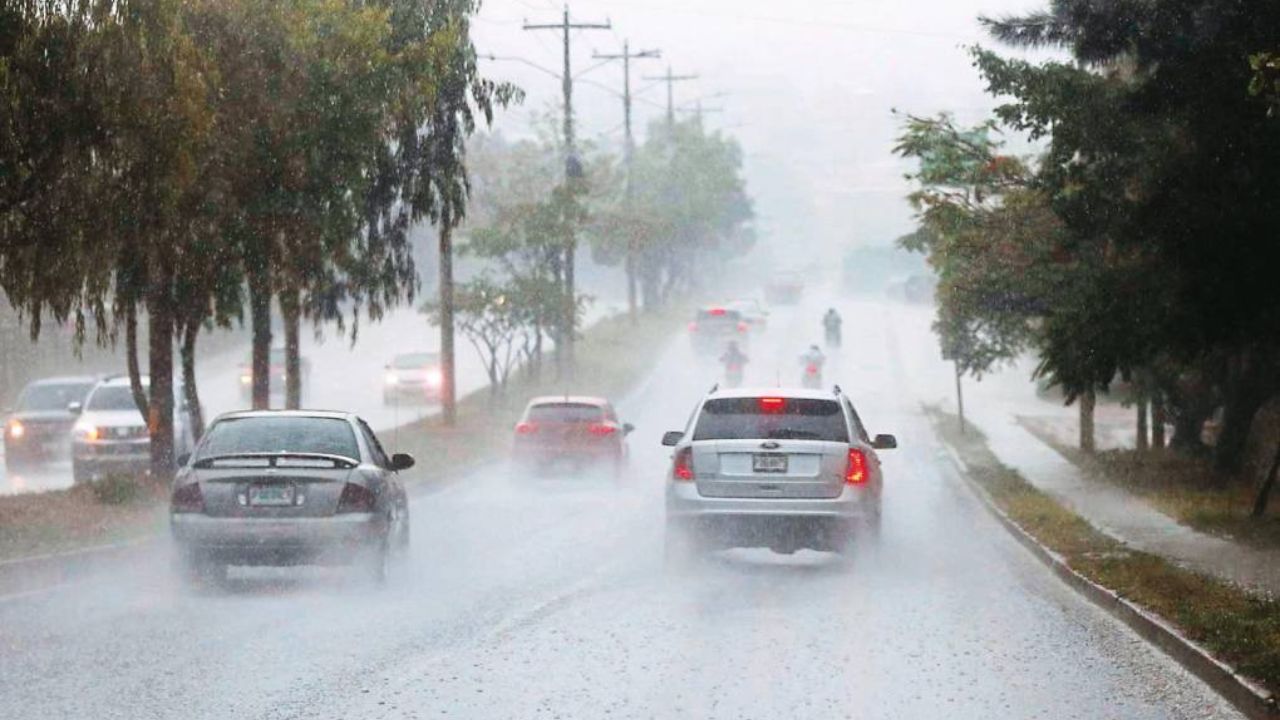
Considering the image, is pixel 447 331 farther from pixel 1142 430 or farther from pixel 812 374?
pixel 812 374

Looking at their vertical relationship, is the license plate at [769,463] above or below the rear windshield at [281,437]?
below

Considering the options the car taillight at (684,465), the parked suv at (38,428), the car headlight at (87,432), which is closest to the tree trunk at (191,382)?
the car headlight at (87,432)

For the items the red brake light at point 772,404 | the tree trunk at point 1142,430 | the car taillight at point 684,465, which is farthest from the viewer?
the tree trunk at point 1142,430

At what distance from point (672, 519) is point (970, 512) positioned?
34.6 ft

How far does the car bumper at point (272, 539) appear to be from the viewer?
16.7 meters

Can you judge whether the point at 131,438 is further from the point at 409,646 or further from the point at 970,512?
the point at 409,646

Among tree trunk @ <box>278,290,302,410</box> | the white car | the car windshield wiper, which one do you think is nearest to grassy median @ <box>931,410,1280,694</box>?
the car windshield wiper

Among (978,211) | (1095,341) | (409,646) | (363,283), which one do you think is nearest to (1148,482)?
(978,211)

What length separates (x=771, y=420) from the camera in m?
19.3

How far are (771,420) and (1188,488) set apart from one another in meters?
14.5

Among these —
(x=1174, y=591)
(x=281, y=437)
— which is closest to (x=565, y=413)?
(x=281, y=437)

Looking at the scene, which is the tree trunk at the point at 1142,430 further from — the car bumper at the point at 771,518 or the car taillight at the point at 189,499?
the car taillight at the point at 189,499

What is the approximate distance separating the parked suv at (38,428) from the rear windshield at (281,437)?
19.9 m

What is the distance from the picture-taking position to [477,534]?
78.8ft
